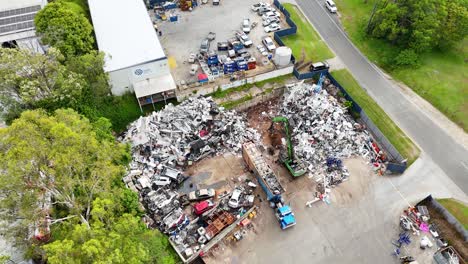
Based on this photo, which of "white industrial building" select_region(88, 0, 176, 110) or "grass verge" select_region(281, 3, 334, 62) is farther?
"grass verge" select_region(281, 3, 334, 62)

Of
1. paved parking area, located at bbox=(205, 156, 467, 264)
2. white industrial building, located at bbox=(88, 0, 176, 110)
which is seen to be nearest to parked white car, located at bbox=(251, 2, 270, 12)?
white industrial building, located at bbox=(88, 0, 176, 110)

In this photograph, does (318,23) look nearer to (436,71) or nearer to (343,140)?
(436,71)

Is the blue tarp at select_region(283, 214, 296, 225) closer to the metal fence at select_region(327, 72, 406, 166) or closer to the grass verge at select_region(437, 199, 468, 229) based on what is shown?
the metal fence at select_region(327, 72, 406, 166)

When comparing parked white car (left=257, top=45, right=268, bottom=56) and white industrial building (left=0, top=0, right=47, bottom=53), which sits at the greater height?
white industrial building (left=0, top=0, right=47, bottom=53)

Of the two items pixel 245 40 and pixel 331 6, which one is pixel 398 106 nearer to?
pixel 331 6

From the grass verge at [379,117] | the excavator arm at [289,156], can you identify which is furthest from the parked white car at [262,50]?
the excavator arm at [289,156]

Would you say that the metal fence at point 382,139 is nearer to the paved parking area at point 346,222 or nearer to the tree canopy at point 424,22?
the paved parking area at point 346,222
